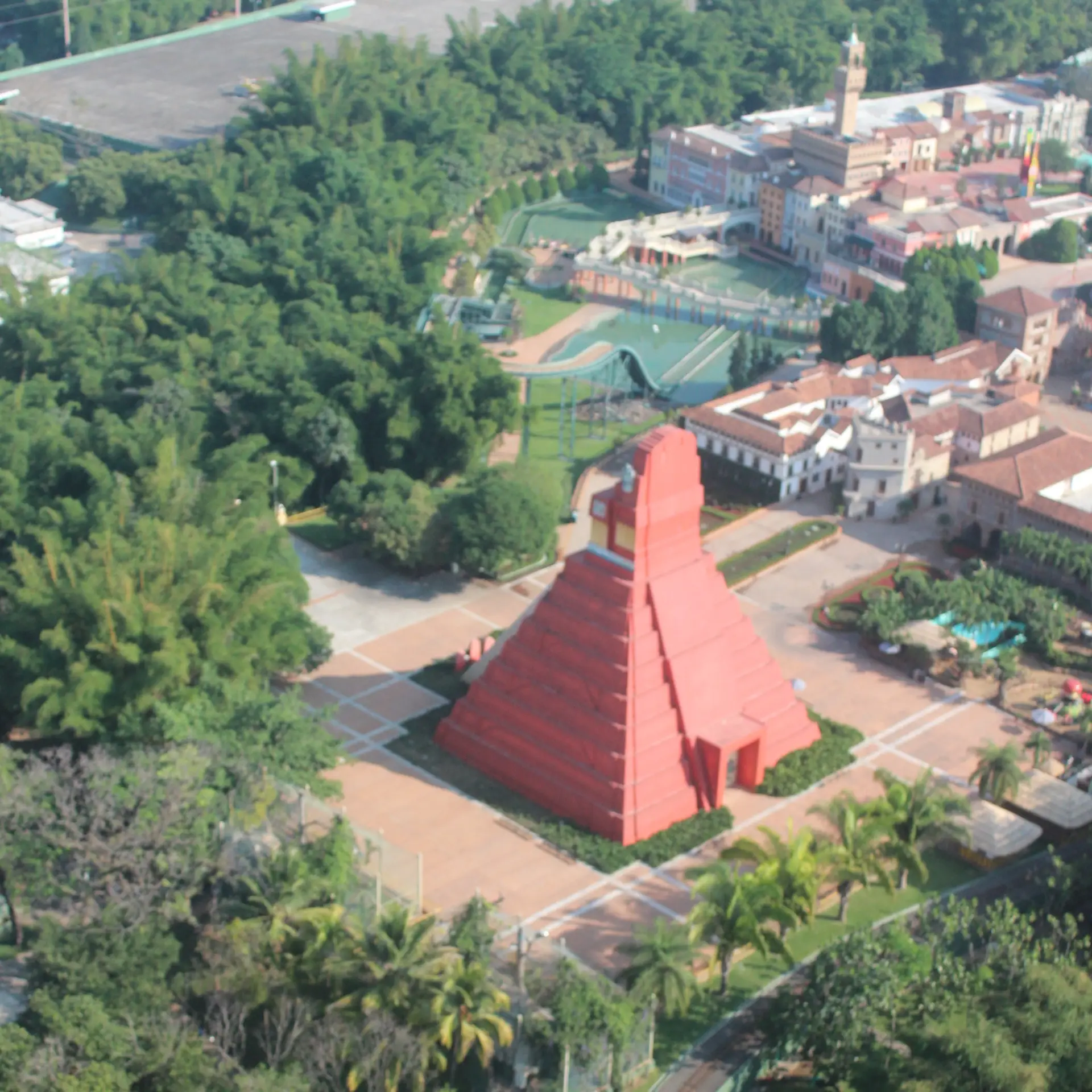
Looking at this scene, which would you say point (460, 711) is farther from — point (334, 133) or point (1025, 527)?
point (334, 133)

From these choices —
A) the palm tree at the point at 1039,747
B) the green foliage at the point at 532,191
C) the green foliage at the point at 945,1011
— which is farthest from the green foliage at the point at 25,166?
the green foliage at the point at 945,1011

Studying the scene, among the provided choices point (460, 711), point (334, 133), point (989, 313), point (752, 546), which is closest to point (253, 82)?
point (334, 133)

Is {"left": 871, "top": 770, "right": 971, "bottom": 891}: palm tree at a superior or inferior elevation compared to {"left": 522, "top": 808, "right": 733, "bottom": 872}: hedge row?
superior

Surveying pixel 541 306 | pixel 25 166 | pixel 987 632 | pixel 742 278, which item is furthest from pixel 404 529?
pixel 25 166

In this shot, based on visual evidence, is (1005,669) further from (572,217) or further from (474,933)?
(572,217)

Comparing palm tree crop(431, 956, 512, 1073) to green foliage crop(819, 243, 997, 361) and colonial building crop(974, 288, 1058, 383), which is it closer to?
green foliage crop(819, 243, 997, 361)

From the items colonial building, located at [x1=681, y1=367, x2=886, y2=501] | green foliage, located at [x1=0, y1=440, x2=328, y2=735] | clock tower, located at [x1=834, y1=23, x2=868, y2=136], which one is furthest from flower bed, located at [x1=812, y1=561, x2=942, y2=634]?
clock tower, located at [x1=834, y1=23, x2=868, y2=136]
